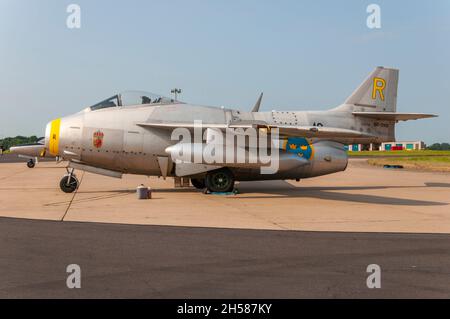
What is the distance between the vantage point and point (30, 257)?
5.95 m

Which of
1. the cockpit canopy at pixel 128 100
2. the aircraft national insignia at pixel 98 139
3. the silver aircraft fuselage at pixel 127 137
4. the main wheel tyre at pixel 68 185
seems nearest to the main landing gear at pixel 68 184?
the main wheel tyre at pixel 68 185

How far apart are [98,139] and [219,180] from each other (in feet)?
13.6

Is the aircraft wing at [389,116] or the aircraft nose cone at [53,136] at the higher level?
the aircraft wing at [389,116]

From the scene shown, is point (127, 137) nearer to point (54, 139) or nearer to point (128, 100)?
point (128, 100)

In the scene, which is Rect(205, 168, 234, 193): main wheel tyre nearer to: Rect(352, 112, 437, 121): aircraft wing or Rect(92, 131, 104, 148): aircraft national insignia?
Rect(92, 131, 104, 148): aircraft national insignia

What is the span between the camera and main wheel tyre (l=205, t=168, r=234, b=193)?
14.7 metres

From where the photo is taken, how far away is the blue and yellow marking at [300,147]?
1576 centimetres

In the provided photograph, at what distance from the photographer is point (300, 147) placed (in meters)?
15.9

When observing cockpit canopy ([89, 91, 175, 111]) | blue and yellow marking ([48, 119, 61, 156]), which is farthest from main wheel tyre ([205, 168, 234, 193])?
blue and yellow marking ([48, 119, 61, 156])

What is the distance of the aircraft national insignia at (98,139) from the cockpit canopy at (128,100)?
2.97 ft

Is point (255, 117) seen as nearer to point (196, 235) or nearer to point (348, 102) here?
point (348, 102)

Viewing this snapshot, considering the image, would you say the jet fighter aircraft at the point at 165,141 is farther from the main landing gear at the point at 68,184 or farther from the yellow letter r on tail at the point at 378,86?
the yellow letter r on tail at the point at 378,86

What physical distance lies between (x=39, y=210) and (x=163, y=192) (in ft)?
17.6

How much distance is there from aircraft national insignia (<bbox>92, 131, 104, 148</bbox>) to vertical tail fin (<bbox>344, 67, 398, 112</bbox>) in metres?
9.57
